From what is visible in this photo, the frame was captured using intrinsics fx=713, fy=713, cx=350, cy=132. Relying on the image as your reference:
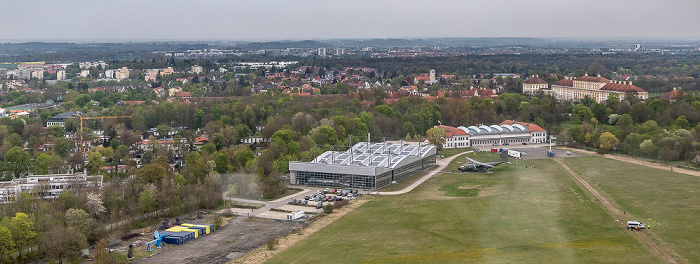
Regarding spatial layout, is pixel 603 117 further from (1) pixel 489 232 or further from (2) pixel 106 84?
(2) pixel 106 84

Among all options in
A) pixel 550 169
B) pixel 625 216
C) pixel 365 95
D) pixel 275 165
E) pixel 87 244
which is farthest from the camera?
pixel 365 95

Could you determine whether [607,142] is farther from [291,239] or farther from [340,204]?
[291,239]

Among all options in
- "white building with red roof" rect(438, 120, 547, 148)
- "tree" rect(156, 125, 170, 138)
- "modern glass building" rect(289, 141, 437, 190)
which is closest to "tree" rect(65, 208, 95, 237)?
"modern glass building" rect(289, 141, 437, 190)

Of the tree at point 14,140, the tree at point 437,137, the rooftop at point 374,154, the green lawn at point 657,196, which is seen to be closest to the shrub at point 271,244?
the rooftop at point 374,154

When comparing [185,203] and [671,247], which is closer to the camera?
[671,247]

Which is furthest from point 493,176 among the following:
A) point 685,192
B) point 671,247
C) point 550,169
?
point 671,247
